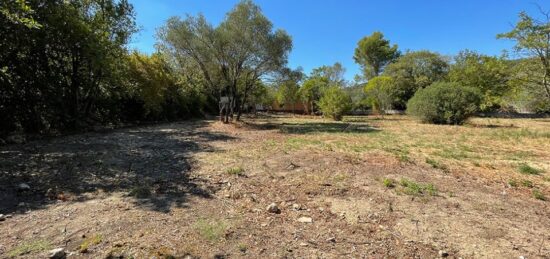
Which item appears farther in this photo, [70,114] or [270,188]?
[70,114]

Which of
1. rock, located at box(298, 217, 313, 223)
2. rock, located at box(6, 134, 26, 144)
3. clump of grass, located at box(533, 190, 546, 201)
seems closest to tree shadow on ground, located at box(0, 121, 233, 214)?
rock, located at box(6, 134, 26, 144)

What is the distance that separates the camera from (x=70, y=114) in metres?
10.9

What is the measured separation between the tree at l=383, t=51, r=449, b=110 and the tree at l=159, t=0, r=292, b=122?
74.8 ft

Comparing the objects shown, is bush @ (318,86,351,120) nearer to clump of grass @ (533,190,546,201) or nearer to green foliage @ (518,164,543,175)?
green foliage @ (518,164,543,175)

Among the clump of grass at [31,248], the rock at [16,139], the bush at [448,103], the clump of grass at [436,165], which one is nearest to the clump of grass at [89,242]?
the clump of grass at [31,248]

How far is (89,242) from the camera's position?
2.72 meters

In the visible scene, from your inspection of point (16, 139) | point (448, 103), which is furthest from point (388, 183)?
point (448, 103)

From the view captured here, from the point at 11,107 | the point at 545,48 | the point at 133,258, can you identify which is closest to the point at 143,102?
the point at 11,107

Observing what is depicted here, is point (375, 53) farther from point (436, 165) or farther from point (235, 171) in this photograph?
point (235, 171)

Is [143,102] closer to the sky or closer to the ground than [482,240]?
closer to the sky

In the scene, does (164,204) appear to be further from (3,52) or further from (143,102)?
(143,102)

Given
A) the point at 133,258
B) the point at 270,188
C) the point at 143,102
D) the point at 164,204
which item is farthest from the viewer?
the point at 143,102

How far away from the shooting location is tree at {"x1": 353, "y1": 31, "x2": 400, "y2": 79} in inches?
1608

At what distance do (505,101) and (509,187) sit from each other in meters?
10.4
